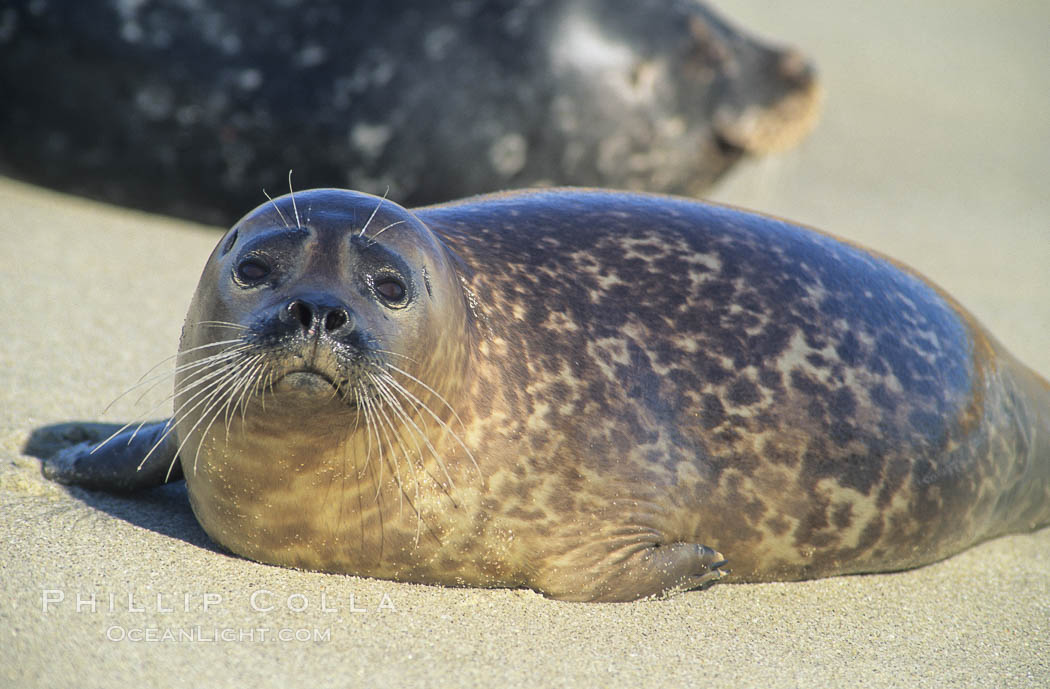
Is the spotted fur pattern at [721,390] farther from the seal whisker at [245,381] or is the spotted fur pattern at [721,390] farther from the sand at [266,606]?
the seal whisker at [245,381]

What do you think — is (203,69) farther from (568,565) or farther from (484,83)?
(568,565)

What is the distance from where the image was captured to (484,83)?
20.4 feet

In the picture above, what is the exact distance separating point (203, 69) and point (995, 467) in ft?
13.8

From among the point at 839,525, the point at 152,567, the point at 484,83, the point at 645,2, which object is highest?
the point at 645,2

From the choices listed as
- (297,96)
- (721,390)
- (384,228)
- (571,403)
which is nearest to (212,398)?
(384,228)

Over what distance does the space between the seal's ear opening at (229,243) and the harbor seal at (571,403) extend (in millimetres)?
13

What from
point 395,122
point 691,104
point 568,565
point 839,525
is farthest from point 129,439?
point 691,104

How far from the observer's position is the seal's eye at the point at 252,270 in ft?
9.21

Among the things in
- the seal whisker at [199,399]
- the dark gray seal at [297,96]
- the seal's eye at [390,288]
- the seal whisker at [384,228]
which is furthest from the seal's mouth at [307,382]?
the dark gray seal at [297,96]

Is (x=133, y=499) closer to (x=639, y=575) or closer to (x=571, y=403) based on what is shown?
(x=571, y=403)

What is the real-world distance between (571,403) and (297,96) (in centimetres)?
347

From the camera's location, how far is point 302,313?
105 inches

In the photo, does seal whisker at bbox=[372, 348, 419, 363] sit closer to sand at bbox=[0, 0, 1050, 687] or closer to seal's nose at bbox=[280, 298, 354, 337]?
seal's nose at bbox=[280, 298, 354, 337]

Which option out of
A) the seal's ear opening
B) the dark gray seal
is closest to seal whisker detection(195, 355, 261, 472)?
the seal's ear opening
